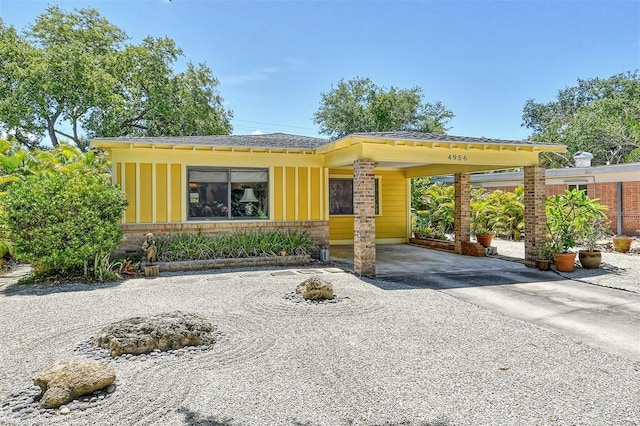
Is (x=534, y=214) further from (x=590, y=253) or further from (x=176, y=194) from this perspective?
(x=176, y=194)

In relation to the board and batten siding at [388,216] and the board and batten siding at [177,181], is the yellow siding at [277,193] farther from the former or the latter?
the board and batten siding at [388,216]

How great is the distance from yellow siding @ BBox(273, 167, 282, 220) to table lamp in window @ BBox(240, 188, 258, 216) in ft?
1.80

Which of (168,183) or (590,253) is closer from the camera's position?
(590,253)

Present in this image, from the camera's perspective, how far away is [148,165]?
10188 millimetres

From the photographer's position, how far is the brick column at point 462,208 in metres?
13.0

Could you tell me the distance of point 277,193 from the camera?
11125mm

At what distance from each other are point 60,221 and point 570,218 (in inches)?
449

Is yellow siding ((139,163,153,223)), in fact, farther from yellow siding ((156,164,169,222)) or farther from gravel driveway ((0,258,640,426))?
gravel driveway ((0,258,640,426))

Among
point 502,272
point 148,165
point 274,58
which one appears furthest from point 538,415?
point 274,58

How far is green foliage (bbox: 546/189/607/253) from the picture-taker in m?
9.96

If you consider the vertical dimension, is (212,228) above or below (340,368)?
above

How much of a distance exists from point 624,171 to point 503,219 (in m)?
4.28

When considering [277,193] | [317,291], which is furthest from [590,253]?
[277,193]

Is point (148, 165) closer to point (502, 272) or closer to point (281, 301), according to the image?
point (281, 301)
